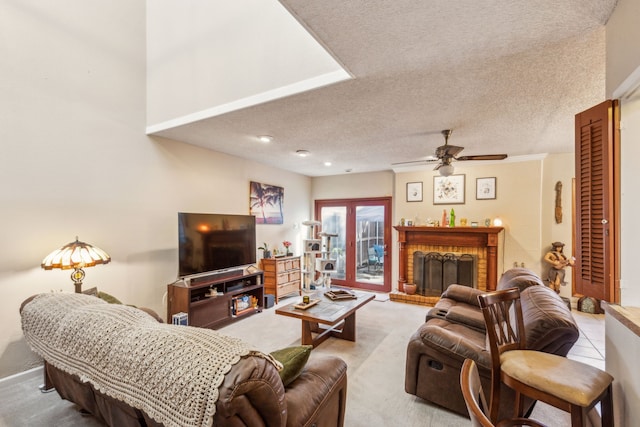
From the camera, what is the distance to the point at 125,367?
1.19 meters

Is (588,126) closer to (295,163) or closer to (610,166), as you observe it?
(610,166)

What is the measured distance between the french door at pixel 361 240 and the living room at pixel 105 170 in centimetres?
242

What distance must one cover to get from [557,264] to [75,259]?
6.25 meters

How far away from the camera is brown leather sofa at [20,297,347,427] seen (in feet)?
3.22

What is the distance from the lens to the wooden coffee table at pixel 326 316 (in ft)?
9.83

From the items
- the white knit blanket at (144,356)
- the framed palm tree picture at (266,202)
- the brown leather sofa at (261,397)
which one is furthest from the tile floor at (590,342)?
the framed palm tree picture at (266,202)

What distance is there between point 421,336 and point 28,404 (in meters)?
3.10

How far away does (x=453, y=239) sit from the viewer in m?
5.14

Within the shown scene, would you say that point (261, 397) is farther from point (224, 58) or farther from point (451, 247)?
point (451, 247)

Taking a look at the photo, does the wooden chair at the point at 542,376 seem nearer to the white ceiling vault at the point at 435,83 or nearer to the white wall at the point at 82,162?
the white ceiling vault at the point at 435,83

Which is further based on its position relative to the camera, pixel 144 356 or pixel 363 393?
pixel 363 393

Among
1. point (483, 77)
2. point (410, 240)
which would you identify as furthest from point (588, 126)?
point (410, 240)

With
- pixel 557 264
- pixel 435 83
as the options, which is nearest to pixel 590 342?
pixel 557 264

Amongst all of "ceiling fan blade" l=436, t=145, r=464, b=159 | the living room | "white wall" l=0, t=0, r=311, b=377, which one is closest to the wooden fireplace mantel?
the living room
